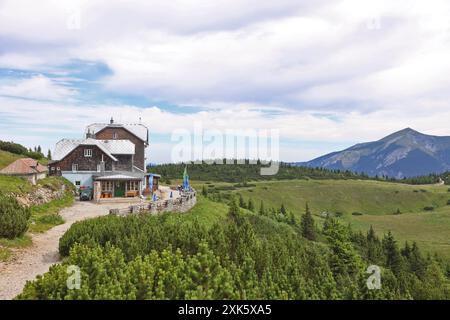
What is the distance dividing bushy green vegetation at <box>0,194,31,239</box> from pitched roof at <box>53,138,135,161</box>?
25351 millimetres

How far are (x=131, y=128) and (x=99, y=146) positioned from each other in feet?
30.5

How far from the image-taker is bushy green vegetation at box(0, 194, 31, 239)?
17531 mm

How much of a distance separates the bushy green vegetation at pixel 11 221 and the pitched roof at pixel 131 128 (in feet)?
106

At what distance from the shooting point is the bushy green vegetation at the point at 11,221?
1753 centimetres

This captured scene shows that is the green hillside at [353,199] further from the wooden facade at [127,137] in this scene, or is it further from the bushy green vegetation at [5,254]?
the bushy green vegetation at [5,254]

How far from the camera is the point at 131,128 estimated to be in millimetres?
52875

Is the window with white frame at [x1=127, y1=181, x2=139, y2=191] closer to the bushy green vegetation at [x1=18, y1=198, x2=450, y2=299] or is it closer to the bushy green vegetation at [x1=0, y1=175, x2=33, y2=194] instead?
the bushy green vegetation at [x1=0, y1=175, x2=33, y2=194]

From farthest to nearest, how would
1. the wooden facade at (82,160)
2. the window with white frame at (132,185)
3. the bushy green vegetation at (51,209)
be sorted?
the wooden facade at (82,160), the window with white frame at (132,185), the bushy green vegetation at (51,209)

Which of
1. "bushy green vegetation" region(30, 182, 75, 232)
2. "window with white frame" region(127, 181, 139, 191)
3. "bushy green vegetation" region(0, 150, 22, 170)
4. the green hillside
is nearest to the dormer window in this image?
"bushy green vegetation" region(30, 182, 75, 232)

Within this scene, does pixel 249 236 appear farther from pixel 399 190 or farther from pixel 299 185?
pixel 399 190

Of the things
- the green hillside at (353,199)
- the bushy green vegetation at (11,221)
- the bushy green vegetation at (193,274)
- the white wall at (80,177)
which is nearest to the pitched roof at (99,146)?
the white wall at (80,177)

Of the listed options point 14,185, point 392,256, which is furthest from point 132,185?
point 392,256

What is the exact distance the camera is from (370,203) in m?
150
